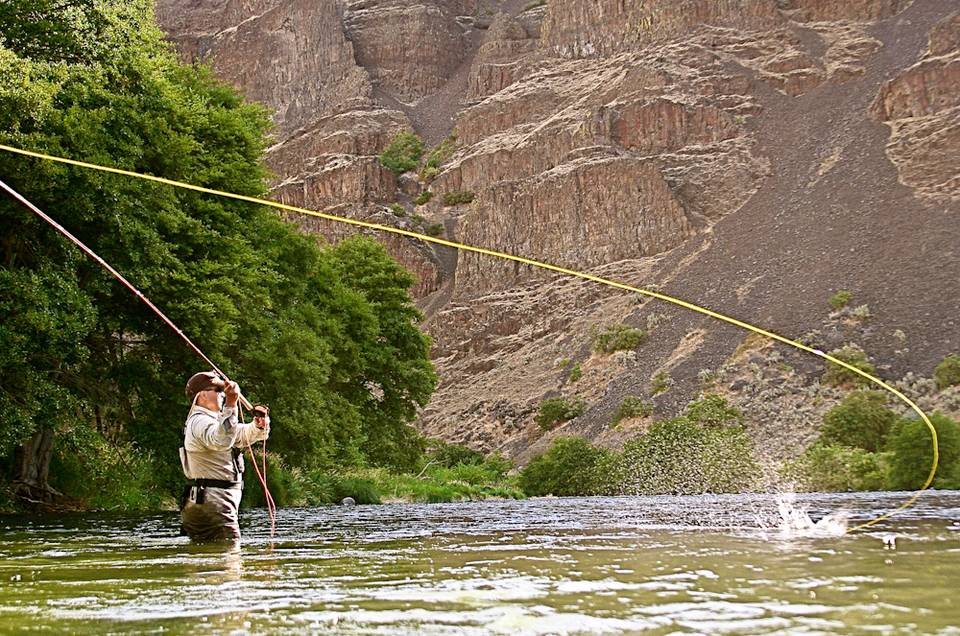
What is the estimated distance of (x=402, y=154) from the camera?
129m

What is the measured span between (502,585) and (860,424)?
2167 inches

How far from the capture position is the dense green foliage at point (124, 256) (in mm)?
15594

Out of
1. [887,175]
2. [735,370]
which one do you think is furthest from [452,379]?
[887,175]

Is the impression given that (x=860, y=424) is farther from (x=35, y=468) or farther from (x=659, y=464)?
(x=35, y=468)

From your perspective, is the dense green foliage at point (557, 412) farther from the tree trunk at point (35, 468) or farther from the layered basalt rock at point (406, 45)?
the layered basalt rock at point (406, 45)

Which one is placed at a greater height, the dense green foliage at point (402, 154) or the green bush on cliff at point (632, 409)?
the dense green foliage at point (402, 154)

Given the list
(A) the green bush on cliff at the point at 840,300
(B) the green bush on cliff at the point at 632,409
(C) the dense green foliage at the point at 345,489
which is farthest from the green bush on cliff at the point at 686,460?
(A) the green bush on cliff at the point at 840,300

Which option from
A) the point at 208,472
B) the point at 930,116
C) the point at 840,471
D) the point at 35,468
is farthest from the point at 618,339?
the point at 208,472

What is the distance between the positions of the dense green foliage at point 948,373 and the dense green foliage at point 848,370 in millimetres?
4047

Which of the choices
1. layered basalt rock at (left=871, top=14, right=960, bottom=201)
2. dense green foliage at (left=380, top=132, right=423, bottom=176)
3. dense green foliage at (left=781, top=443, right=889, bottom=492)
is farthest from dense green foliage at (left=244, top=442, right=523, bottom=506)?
dense green foliage at (left=380, top=132, right=423, bottom=176)

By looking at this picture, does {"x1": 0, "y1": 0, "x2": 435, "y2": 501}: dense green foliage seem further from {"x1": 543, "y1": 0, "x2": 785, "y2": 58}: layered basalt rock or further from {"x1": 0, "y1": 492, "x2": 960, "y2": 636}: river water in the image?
{"x1": 543, "y1": 0, "x2": 785, "y2": 58}: layered basalt rock

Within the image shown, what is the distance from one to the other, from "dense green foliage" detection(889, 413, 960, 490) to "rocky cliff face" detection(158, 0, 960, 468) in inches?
944

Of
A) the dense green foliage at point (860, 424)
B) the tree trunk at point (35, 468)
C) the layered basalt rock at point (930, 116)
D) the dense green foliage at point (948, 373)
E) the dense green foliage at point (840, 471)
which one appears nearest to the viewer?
the tree trunk at point (35, 468)

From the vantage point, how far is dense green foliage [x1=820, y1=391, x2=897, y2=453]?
180ft
